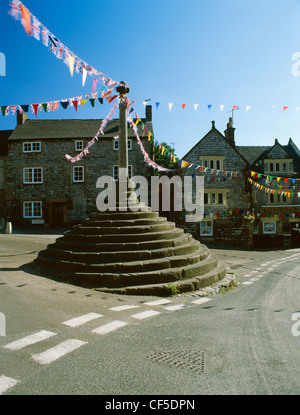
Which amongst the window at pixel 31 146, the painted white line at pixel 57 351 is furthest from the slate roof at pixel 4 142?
the painted white line at pixel 57 351

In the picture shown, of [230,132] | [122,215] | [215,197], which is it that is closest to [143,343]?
[122,215]

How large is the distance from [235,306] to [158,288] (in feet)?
6.19

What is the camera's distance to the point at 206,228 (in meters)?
25.5

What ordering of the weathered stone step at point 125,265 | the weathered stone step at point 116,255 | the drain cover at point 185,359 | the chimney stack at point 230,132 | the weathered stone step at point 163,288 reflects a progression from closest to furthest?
the drain cover at point 185,359 → the weathered stone step at point 163,288 → the weathered stone step at point 125,265 → the weathered stone step at point 116,255 → the chimney stack at point 230,132

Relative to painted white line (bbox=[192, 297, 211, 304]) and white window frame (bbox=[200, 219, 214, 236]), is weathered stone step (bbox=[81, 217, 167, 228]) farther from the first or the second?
white window frame (bbox=[200, 219, 214, 236])

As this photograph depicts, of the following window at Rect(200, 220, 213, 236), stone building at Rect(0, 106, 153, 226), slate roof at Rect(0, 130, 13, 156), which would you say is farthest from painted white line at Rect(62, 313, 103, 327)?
slate roof at Rect(0, 130, 13, 156)

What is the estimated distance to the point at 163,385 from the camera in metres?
3.05

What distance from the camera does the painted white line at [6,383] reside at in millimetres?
2969

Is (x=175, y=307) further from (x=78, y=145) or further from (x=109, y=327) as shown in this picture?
(x=78, y=145)

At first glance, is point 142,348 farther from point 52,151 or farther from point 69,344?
point 52,151

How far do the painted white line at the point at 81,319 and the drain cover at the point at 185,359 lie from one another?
1657mm

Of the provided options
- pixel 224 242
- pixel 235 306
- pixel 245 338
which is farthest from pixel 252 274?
pixel 224 242

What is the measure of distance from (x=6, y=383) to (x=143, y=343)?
5.95 ft

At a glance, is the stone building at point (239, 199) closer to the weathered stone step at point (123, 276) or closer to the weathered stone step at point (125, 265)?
the weathered stone step at point (125, 265)
